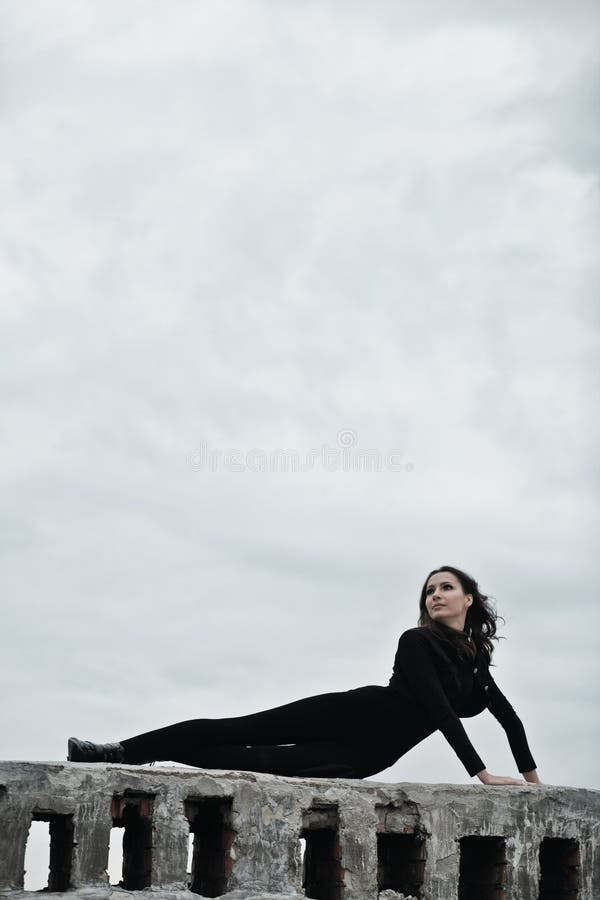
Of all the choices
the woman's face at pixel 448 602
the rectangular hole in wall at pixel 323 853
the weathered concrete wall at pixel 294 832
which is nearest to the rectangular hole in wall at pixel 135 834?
the weathered concrete wall at pixel 294 832

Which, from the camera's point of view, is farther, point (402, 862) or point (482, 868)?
point (482, 868)

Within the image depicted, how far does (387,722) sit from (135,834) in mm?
1628

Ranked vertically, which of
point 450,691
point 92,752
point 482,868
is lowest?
point 482,868

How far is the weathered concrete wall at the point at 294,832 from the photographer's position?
565cm

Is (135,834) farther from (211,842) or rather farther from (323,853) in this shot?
(323,853)

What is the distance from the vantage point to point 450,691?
6.86m

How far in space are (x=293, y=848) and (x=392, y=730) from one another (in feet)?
3.34

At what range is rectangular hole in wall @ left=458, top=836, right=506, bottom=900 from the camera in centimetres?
649

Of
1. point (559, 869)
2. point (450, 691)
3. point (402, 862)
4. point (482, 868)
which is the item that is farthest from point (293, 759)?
point (559, 869)

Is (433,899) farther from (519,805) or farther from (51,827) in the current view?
(51,827)

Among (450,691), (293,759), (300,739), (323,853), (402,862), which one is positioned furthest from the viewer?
(450,691)

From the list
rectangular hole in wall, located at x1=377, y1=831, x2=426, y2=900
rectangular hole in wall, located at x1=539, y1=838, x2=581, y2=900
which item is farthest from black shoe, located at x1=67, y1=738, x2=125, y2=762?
rectangular hole in wall, located at x1=539, y1=838, x2=581, y2=900

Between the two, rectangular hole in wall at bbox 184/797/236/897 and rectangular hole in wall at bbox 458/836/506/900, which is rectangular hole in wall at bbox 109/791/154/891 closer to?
rectangular hole in wall at bbox 184/797/236/897

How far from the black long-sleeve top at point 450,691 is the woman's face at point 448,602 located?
7.6 inches
